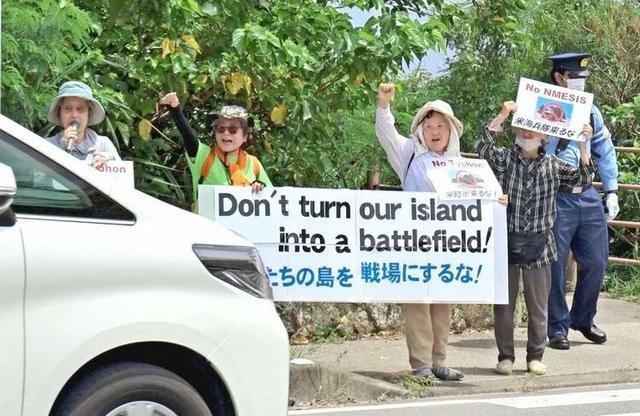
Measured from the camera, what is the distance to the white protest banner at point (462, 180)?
290 inches

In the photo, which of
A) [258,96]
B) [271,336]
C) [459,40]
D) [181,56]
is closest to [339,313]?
[258,96]

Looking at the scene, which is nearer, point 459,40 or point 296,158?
point 296,158

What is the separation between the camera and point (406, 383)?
7289 millimetres

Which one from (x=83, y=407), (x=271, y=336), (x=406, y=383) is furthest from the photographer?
(x=406, y=383)

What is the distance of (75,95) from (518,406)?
10.5 feet

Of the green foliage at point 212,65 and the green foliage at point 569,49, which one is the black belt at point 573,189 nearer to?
the green foliage at point 212,65

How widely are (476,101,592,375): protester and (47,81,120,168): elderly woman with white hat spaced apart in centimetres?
264

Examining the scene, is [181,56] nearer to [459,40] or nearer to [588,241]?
[588,241]

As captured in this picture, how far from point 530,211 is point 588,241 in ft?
4.24

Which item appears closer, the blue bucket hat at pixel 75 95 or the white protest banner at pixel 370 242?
the blue bucket hat at pixel 75 95

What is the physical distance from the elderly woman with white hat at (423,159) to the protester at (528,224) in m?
0.39

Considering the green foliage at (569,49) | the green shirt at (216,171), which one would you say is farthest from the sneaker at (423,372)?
the green foliage at (569,49)

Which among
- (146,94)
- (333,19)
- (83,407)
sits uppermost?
(333,19)

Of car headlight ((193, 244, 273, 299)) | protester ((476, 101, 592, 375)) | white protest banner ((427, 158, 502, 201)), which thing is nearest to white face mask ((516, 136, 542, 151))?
protester ((476, 101, 592, 375))
